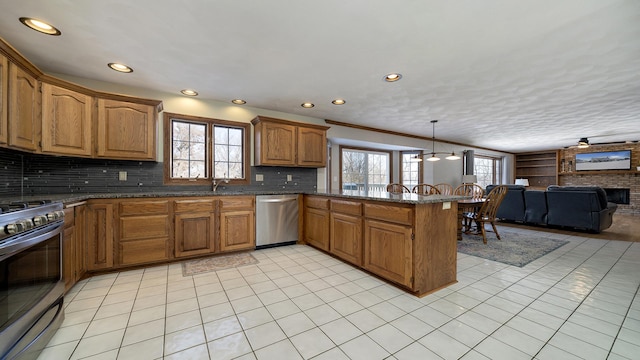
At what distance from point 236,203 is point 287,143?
4.24 ft

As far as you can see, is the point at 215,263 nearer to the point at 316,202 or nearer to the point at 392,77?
the point at 316,202

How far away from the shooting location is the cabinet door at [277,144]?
12.7ft

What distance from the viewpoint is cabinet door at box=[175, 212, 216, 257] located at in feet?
10.0

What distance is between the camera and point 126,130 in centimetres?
298

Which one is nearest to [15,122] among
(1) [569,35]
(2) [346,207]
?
(2) [346,207]

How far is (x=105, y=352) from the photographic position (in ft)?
4.87

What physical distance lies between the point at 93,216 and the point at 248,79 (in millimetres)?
2229

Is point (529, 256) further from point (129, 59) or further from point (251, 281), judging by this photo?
point (129, 59)

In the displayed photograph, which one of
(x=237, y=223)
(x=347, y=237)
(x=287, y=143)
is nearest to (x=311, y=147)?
(x=287, y=143)

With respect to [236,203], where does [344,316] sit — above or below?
below

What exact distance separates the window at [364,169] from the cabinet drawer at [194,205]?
11.2 ft

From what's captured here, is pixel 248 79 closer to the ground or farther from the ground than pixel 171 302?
farther from the ground

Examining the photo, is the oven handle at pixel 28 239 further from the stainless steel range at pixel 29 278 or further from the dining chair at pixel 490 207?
the dining chair at pixel 490 207

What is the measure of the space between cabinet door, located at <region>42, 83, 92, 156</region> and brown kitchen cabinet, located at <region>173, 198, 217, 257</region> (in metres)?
1.14
